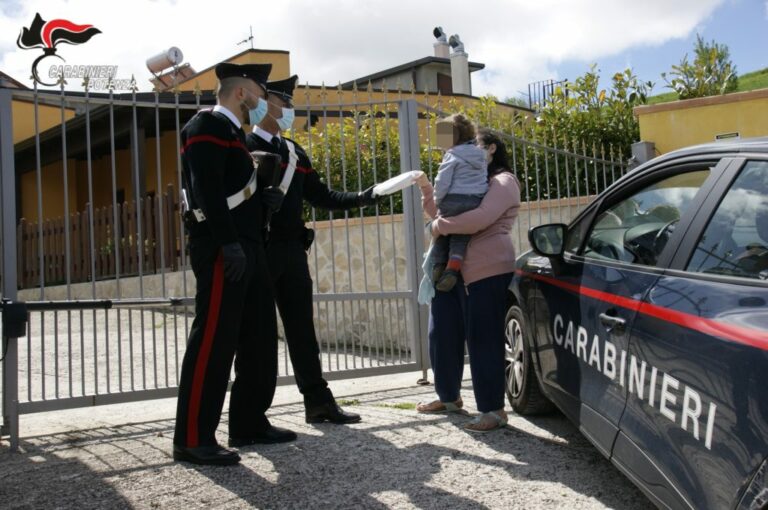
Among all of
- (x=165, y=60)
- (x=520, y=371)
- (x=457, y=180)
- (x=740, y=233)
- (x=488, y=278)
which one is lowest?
(x=520, y=371)

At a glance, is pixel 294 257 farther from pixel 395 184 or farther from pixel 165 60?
pixel 165 60

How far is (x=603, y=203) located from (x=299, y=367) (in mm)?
2057

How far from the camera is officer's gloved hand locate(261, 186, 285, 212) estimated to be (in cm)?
423

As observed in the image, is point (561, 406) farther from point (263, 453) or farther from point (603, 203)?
point (263, 453)

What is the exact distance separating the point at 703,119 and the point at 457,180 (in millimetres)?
5005

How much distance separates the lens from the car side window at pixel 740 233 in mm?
2486

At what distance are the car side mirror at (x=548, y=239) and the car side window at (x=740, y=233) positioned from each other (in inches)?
51.3

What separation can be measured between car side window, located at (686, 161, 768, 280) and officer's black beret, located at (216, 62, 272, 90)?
250 centimetres

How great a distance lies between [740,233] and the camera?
260cm

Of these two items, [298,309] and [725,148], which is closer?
[725,148]

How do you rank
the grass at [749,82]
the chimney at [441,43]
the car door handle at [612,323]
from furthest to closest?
the chimney at [441,43]
the grass at [749,82]
the car door handle at [612,323]

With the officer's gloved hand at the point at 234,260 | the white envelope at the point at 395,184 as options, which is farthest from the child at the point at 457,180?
the officer's gloved hand at the point at 234,260

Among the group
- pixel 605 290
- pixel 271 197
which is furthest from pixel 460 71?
pixel 605 290

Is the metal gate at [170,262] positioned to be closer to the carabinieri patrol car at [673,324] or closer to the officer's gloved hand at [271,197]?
the officer's gloved hand at [271,197]
